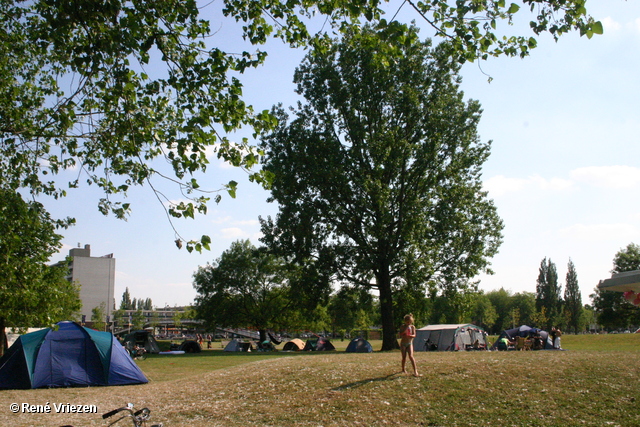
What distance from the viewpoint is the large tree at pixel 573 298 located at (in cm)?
10756

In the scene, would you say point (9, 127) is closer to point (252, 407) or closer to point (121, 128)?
point (121, 128)

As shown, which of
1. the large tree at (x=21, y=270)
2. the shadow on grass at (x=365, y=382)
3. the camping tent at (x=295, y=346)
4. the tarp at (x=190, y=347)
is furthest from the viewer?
the camping tent at (x=295, y=346)

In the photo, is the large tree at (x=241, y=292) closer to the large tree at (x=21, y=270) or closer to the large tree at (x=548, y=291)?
the large tree at (x=21, y=270)

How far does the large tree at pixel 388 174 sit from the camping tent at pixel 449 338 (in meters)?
4.09

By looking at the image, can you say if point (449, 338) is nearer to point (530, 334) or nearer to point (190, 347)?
point (530, 334)

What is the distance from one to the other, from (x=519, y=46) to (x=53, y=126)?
1005 centimetres

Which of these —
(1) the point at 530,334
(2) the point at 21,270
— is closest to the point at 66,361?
(2) the point at 21,270

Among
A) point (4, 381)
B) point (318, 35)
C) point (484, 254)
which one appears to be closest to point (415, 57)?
point (484, 254)

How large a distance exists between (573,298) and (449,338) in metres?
92.1

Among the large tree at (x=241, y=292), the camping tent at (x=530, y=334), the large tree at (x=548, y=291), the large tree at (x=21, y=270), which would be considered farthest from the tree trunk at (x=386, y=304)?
the large tree at (x=548, y=291)

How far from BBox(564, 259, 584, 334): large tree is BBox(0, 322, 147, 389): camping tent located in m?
107

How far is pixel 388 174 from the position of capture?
28.3m

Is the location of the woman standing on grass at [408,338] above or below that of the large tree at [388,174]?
below

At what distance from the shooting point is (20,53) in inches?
477
